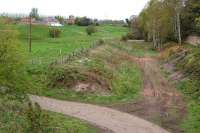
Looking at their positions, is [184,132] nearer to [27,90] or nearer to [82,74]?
[27,90]

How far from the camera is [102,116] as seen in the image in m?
28.9

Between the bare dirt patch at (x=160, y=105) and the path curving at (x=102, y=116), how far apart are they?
39.9 inches

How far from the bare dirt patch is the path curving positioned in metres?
1.01

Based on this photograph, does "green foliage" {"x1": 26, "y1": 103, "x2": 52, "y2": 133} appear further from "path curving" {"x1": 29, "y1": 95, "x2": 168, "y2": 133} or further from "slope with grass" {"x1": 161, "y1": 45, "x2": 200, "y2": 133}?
"slope with grass" {"x1": 161, "y1": 45, "x2": 200, "y2": 133}

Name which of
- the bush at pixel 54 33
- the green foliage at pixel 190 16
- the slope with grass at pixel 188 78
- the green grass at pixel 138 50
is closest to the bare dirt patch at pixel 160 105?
the slope with grass at pixel 188 78

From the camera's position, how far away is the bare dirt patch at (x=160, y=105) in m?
28.4

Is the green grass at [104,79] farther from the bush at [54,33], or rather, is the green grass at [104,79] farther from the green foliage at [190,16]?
the bush at [54,33]

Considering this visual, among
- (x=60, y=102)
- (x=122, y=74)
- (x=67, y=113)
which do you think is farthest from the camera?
(x=122, y=74)

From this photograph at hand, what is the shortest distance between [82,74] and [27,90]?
12970 mm

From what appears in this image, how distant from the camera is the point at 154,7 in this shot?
79625mm

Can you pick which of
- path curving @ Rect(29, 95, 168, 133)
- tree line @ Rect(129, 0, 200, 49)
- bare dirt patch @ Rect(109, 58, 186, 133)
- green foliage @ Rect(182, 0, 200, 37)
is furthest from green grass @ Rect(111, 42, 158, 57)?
path curving @ Rect(29, 95, 168, 133)

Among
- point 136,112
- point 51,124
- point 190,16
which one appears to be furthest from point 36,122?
point 190,16

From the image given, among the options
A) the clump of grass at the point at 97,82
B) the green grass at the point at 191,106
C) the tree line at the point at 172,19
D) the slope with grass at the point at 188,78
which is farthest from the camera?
the tree line at the point at 172,19

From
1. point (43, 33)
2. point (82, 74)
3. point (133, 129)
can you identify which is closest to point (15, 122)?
point (133, 129)
